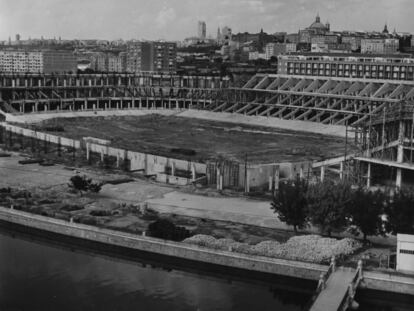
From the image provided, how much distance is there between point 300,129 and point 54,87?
23293 millimetres

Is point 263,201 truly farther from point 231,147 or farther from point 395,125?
point 231,147

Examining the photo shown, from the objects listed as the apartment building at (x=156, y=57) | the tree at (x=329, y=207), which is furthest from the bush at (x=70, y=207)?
the apartment building at (x=156, y=57)

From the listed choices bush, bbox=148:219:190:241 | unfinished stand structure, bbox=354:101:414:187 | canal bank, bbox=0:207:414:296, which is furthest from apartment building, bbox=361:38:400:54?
bush, bbox=148:219:190:241

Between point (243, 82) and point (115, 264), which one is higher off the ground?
point (243, 82)

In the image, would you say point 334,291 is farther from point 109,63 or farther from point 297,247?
point 109,63

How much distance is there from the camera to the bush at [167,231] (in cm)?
2083

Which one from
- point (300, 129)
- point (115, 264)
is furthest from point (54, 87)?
point (115, 264)

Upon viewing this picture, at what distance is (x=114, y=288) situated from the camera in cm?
1855

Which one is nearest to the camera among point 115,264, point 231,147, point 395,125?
point 115,264

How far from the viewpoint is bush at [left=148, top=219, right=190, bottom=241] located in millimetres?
20828

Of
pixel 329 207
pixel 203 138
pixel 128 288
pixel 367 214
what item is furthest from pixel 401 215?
pixel 203 138

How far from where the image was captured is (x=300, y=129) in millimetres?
48844

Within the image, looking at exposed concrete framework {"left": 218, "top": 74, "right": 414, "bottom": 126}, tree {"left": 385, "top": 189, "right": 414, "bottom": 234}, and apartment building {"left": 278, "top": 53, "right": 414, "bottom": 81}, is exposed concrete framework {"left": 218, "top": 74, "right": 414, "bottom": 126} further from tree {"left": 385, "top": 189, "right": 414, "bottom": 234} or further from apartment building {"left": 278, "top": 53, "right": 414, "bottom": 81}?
tree {"left": 385, "top": 189, "right": 414, "bottom": 234}

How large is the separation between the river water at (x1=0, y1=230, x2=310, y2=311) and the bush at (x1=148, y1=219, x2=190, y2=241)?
3.52 feet
